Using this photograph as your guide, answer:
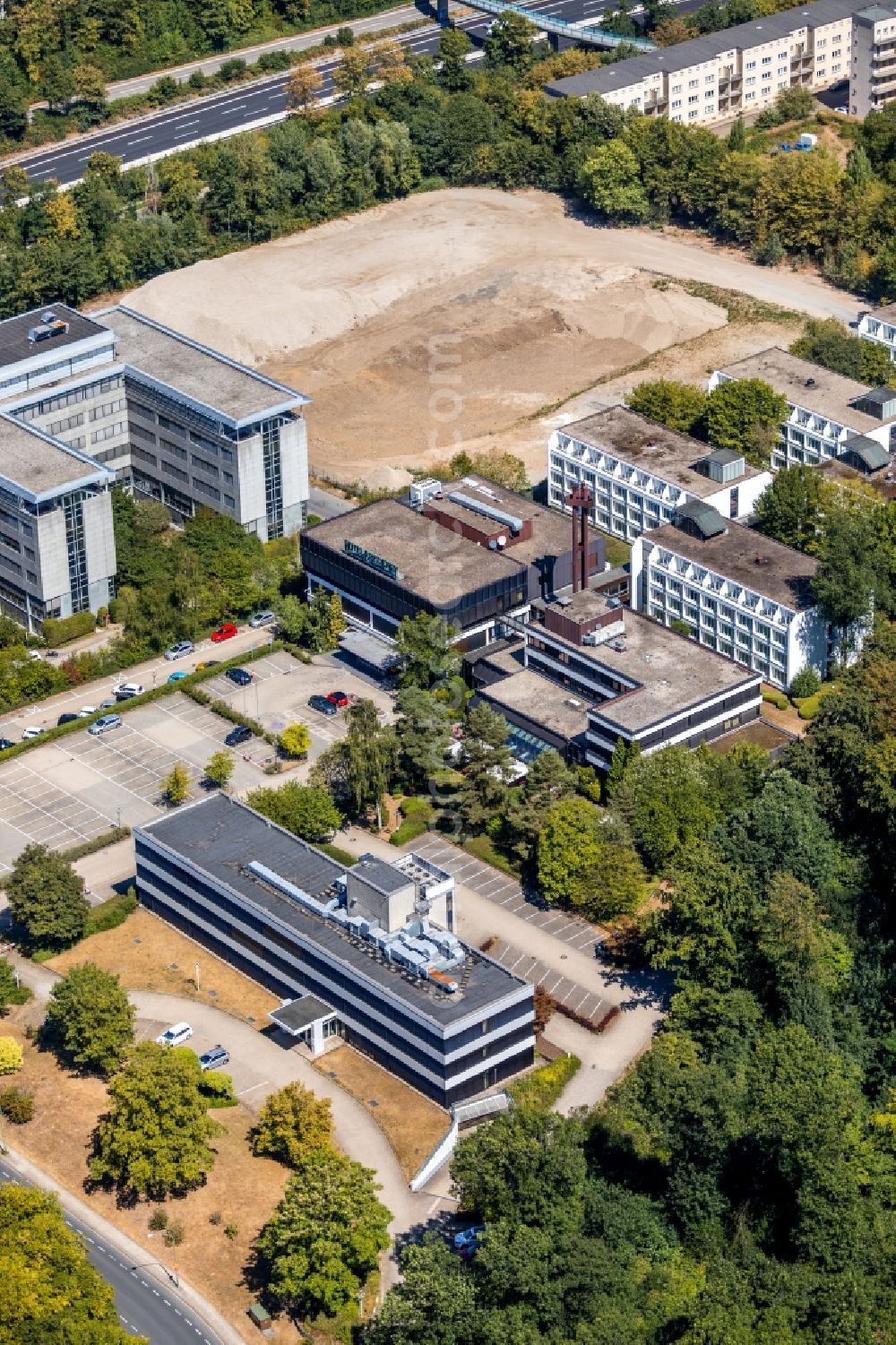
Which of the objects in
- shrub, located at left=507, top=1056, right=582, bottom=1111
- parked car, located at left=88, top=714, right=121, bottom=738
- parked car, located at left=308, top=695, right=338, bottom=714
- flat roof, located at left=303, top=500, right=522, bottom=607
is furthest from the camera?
flat roof, located at left=303, top=500, right=522, bottom=607

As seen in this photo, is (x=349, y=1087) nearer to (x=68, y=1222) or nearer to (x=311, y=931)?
(x=311, y=931)

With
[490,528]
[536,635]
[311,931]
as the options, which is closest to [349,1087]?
[311,931]

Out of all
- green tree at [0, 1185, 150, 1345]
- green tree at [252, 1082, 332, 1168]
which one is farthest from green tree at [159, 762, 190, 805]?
green tree at [0, 1185, 150, 1345]

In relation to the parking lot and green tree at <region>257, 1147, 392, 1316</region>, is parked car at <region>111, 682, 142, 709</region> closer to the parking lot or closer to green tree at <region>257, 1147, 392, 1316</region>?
the parking lot

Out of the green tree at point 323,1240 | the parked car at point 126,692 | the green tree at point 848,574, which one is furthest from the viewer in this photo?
the parked car at point 126,692

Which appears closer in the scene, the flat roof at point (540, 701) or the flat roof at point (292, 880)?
the flat roof at point (292, 880)

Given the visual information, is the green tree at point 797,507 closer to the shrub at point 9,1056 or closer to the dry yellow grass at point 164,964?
the dry yellow grass at point 164,964

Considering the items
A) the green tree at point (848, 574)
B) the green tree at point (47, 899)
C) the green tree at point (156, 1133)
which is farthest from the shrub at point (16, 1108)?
the green tree at point (848, 574)
